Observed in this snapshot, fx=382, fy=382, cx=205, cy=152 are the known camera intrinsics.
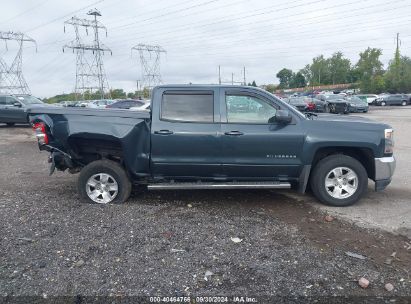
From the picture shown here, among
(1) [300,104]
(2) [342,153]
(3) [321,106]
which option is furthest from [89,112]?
(3) [321,106]

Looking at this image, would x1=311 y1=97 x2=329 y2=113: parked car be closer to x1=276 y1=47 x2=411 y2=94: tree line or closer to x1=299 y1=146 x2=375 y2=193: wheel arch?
x1=299 y1=146 x2=375 y2=193: wheel arch

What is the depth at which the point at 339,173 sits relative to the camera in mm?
5633

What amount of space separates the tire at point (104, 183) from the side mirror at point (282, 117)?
239 cm

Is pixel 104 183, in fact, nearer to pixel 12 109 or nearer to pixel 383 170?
pixel 383 170

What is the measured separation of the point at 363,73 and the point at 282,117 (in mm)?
90666

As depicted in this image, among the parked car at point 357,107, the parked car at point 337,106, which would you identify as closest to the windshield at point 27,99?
the parked car at point 337,106

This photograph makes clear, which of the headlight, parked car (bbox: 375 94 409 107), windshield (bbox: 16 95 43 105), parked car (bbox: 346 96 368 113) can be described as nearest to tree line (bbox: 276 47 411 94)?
parked car (bbox: 375 94 409 107)

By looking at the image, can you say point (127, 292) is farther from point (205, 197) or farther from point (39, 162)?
point (39, 162)

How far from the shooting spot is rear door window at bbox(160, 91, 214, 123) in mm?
5609

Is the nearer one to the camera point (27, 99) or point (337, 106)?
point (27, 99)

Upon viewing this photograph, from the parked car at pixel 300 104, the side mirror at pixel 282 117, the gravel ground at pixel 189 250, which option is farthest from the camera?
the parked car at pixel 300 104

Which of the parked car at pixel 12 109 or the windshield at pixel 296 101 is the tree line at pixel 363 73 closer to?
the windshield at pixel 296 101

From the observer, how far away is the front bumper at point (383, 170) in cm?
559

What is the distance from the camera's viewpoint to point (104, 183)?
577cm
